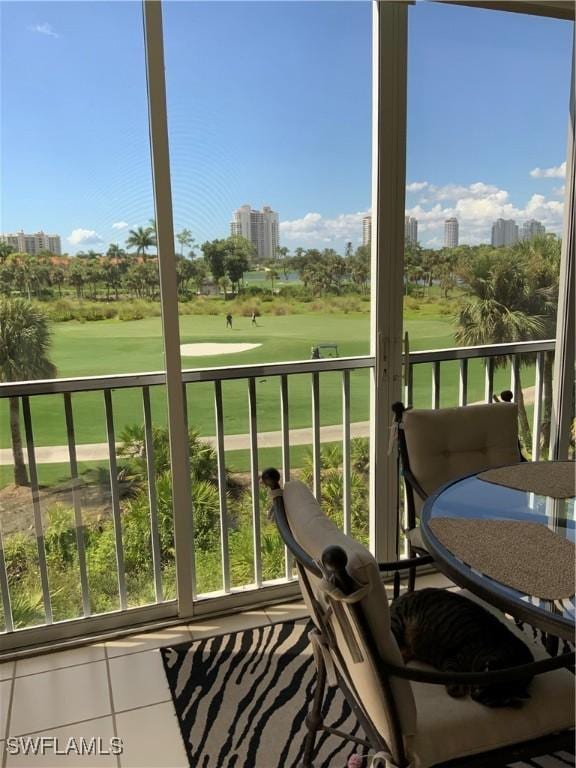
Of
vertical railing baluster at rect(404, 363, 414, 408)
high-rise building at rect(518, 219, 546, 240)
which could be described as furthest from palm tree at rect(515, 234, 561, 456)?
vertical railing baluster at rect(404, 363, 414, 408)

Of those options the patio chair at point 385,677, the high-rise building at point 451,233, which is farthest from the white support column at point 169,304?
the high-rise building at point 451,233

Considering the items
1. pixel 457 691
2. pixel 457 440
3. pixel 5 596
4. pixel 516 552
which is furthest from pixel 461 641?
pixel 5 596

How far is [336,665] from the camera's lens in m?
1.42

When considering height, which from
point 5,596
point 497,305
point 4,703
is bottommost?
point 4,703

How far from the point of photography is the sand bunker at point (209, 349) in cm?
252

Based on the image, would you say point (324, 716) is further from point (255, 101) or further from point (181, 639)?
point (255, 101)

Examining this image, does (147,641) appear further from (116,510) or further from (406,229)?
(406,229)

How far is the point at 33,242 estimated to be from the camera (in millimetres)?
2270

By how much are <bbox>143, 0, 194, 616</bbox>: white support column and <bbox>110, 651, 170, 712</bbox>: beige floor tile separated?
30cm

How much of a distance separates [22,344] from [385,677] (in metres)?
1.82

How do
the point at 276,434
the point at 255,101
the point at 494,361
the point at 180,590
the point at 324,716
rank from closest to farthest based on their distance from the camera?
the point at 324,716 → the point at 255,101 → the point at 180,590 → the point at 276,434 → the point at 494,361

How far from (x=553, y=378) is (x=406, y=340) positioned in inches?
39.7

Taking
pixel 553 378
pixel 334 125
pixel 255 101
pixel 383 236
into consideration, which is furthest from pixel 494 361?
pixel 255 101

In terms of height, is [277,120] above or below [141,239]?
above
